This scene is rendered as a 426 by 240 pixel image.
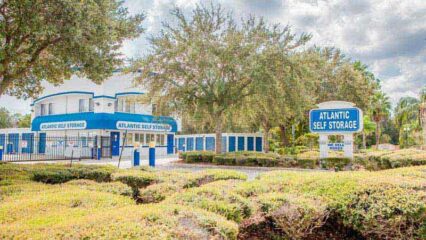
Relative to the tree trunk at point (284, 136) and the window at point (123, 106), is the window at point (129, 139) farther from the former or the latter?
the tree trunk at point (284, 136)

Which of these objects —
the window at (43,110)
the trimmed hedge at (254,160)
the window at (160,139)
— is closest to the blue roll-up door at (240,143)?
the window at (160,139)

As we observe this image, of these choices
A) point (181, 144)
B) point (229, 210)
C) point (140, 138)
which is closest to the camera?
point (229, 210)

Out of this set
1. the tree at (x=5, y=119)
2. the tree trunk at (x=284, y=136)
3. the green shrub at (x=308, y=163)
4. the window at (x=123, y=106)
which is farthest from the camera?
the tree at (x=5, y=119)

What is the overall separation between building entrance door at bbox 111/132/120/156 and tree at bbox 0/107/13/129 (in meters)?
44.7

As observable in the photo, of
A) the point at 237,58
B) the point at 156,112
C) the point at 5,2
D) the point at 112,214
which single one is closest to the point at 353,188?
the point at 112,214

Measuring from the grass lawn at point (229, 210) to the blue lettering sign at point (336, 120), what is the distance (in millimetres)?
9373

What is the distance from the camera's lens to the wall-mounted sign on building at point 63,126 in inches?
1158

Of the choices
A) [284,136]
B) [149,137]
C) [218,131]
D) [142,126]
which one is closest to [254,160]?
[218,131]

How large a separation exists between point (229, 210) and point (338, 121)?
12.9 metres

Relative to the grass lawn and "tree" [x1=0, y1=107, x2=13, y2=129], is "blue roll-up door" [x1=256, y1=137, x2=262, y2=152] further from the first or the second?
"tree" [x1=0, y1=107, x2=13, y2=129]

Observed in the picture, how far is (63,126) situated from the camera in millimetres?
30969

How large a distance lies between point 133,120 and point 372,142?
145ft

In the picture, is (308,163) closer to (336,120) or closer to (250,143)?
(336,120)

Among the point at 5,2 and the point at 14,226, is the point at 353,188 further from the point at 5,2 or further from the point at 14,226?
the point at 5,2
